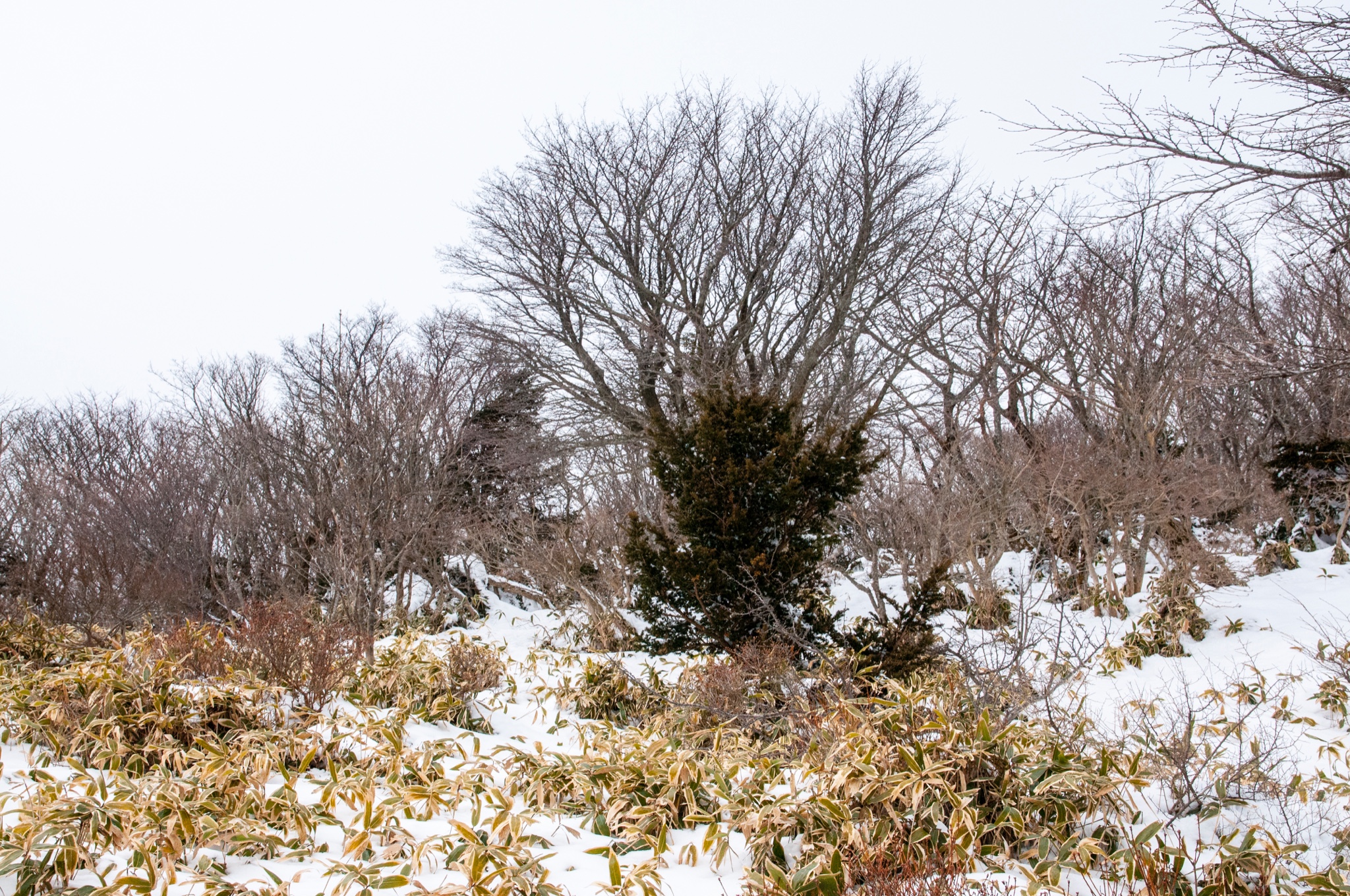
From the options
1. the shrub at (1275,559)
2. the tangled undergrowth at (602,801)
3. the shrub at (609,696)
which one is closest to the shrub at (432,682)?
the tangled undergrowth at (602,801)

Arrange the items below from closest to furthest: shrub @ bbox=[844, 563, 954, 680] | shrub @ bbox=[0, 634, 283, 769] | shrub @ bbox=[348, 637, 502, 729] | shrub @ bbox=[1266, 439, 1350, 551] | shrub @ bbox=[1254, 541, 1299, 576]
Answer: shrub @ bbox=[0, 634, 283, 769], shrub @ bbox=[844, 563, 954, 680], shrub @ bbox=[348, 637, 502, 729], shrub @ bbox=[1254, 541, 1299, 576], shrub @ bbox=[1266, 439, 1350, 551]

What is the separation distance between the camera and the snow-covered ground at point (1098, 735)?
3127 millimetres

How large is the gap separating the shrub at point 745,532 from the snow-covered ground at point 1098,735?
1.35 meters

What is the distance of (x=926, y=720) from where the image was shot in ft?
12.5

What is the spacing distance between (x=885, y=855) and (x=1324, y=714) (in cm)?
446

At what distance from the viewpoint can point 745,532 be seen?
6316 mm

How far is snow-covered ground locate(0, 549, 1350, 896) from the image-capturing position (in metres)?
3.13

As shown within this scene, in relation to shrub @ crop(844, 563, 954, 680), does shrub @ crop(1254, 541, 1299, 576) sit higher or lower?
lower

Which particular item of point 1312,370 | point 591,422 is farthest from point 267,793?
point 591,422

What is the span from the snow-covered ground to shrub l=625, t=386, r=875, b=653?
1.35 metres

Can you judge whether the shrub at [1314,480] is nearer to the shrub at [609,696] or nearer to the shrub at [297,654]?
the shrub at [609,696]

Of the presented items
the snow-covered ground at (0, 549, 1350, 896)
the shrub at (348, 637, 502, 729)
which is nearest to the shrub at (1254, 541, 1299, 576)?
the snow-covered ground at (0, 549, 1350, 896)

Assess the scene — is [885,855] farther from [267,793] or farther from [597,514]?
[597,514]

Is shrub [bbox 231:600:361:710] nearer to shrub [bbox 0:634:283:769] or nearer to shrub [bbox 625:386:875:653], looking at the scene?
shrub [bbox 0:634:283:769]
